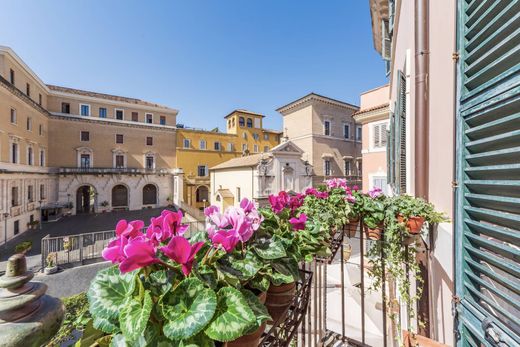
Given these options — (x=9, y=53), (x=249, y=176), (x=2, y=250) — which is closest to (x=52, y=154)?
(x=9, y=53)

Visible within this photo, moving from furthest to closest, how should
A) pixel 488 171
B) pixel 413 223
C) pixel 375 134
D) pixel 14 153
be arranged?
1. pixel 14 153
2. pixel 375 134
3. pixel 413 223
4. pixel 488 171

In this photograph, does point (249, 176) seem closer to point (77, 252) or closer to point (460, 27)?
point (77, 252)

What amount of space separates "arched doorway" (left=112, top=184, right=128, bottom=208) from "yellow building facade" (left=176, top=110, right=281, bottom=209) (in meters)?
6.05

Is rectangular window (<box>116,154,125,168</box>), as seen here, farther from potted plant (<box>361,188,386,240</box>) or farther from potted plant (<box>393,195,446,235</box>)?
potted plant (<box>393,195,446,235</box>)

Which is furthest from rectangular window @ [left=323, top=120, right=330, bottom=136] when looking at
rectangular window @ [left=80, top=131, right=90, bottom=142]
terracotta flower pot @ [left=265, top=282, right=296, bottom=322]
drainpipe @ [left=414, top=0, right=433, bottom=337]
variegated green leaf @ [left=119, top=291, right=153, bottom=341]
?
rectangular window @ [left=80, top=131, right=90, bottom=142]

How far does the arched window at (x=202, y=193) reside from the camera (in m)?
26.6

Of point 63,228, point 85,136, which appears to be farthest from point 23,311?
point 85,136

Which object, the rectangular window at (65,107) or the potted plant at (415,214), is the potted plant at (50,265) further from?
the rectangular window at (65,107)

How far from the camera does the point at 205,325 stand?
2.32ft

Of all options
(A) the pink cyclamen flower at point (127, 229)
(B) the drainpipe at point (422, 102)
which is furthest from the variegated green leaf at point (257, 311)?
(B) the drainpipe at point (422, 102)

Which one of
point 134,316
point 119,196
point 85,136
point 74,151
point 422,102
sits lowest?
point 119,196

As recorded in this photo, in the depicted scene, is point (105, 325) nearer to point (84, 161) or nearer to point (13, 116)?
point (13, 116)

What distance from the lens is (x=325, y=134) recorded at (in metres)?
22.7

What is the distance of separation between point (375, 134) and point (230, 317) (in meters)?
11.3
